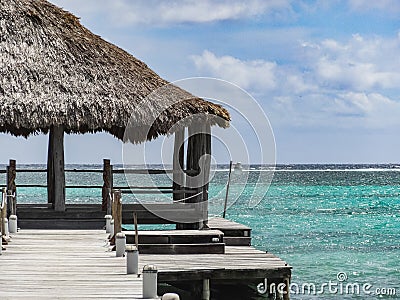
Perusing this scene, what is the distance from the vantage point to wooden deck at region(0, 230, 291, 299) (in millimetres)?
8508

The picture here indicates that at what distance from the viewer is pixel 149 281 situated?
796 centimetres

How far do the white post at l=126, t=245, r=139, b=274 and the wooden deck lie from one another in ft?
0.36

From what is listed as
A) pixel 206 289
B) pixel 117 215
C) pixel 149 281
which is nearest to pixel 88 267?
pixel 117 215

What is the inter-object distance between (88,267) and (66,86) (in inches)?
180

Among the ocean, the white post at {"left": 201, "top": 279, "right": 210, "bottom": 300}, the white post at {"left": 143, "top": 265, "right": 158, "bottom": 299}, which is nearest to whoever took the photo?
the white post at {"left": 143, "top": 265, "right": 158, "bottom": 299}

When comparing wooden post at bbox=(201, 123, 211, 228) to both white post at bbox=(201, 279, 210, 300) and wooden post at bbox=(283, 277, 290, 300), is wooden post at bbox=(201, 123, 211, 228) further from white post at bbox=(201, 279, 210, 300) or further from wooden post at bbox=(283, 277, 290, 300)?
white post at bbox=(201, 279, 210, 300)

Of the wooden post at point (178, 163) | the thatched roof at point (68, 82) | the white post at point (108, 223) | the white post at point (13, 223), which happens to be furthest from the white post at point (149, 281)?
the wooden post at point (178, 163)

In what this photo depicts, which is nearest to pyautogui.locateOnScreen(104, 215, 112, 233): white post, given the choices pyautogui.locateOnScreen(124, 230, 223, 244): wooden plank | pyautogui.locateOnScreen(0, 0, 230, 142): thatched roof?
pyautogui.locateOnScreen(124, 230, 223, 244): wooden plank

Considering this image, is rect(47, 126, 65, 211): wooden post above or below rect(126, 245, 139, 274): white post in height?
above

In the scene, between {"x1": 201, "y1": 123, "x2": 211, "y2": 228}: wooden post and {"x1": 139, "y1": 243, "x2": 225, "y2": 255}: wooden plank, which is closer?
{"x1": 139, "y1": 243, "x2": 225, "y2": 255}: wooden plank

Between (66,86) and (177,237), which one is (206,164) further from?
(66,86)

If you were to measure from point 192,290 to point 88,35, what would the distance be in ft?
15.6

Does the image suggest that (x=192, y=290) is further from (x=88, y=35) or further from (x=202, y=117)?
(x=88, y=35)

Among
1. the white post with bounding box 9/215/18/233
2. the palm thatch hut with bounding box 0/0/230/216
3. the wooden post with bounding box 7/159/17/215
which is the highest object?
the palm thatch hut with bounding box 0/0/230/216
